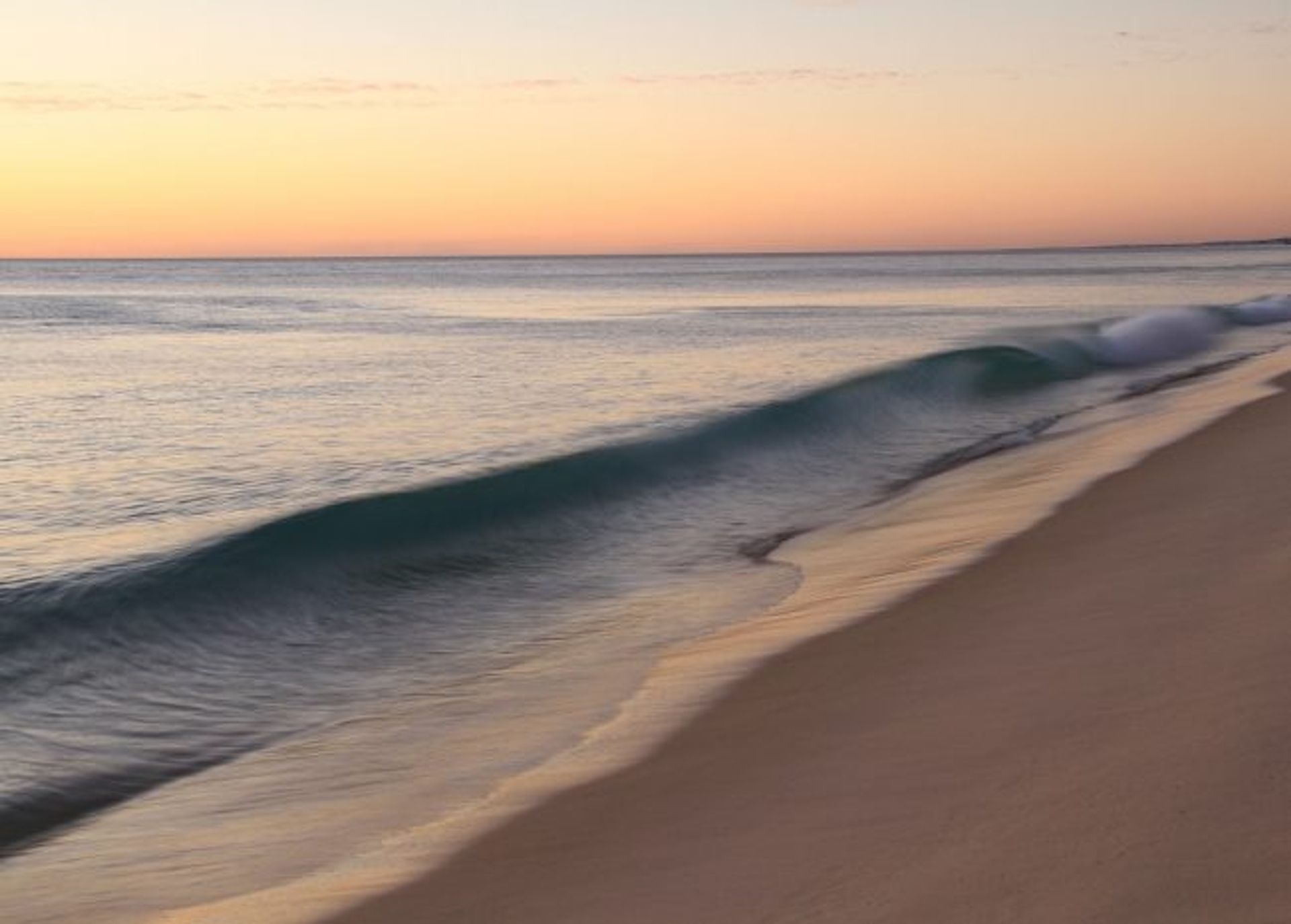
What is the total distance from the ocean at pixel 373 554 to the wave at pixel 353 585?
1.3 inches

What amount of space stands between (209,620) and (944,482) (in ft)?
25.5

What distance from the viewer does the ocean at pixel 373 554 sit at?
6.11 metres

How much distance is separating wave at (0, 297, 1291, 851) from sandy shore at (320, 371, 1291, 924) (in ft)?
7.41

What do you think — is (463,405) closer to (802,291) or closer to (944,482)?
(944,482)

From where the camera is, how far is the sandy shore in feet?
13.4

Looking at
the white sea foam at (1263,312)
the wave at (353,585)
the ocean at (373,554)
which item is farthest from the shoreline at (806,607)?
the white sea foam at (1263,312)

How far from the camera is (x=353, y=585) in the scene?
11.0m

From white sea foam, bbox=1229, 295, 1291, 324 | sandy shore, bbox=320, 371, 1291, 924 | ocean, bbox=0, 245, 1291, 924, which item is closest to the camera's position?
sandy shore, bbox=320, 371, 1291, 924

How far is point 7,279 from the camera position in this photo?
143250 mm

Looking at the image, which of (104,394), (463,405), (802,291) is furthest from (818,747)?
(802,291)

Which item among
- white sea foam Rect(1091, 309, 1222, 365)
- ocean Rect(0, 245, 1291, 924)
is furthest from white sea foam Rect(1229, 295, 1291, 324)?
ocean Rect(0, 245, 1291, 924)

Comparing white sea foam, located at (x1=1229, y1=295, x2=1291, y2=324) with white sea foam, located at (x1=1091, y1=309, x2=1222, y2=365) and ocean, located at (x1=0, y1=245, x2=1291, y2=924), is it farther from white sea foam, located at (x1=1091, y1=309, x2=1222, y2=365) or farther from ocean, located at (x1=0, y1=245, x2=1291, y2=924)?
ocean, located at (x1=0, y1=245, x2=1291, y2=924)

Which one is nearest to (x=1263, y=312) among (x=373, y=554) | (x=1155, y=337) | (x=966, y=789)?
(x=1155, y=337)

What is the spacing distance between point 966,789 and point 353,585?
22.1 ft
